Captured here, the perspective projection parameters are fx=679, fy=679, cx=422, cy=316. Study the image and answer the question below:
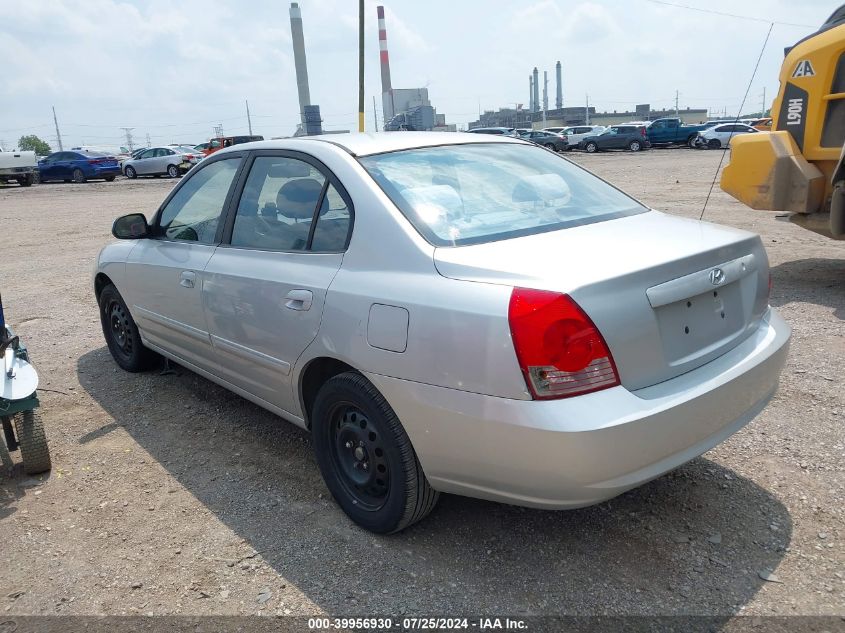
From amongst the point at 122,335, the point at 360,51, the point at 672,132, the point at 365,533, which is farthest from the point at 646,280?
the point at 672,132

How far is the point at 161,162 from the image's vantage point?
104 feet

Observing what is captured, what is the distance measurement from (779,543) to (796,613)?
16.8 inches

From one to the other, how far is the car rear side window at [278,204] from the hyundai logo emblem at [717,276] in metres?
1.73

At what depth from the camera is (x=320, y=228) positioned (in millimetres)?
3139

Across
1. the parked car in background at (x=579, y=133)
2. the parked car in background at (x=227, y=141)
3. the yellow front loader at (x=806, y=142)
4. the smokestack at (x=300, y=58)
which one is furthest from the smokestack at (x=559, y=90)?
the yellow front loader at (x=806, y=142)

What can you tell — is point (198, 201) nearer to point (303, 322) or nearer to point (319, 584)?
point (303, 322)

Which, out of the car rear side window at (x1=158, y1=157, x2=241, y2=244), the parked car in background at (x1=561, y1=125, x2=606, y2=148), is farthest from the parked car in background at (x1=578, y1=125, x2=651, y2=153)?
the car rear side window at (x1=158, y1=157, x2=241, y2=244)

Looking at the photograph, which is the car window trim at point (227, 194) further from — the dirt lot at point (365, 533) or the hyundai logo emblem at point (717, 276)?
the hyundai logo emblem at point (717, 276)

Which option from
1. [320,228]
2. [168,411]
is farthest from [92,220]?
[320,228]

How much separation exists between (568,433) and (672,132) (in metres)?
39.1

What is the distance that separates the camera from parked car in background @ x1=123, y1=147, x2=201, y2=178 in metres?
31.4

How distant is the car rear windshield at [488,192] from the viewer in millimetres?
2801

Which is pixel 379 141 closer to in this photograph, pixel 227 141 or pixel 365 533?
pixel 365 533

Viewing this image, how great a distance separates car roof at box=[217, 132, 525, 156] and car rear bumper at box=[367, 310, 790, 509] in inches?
48.0
